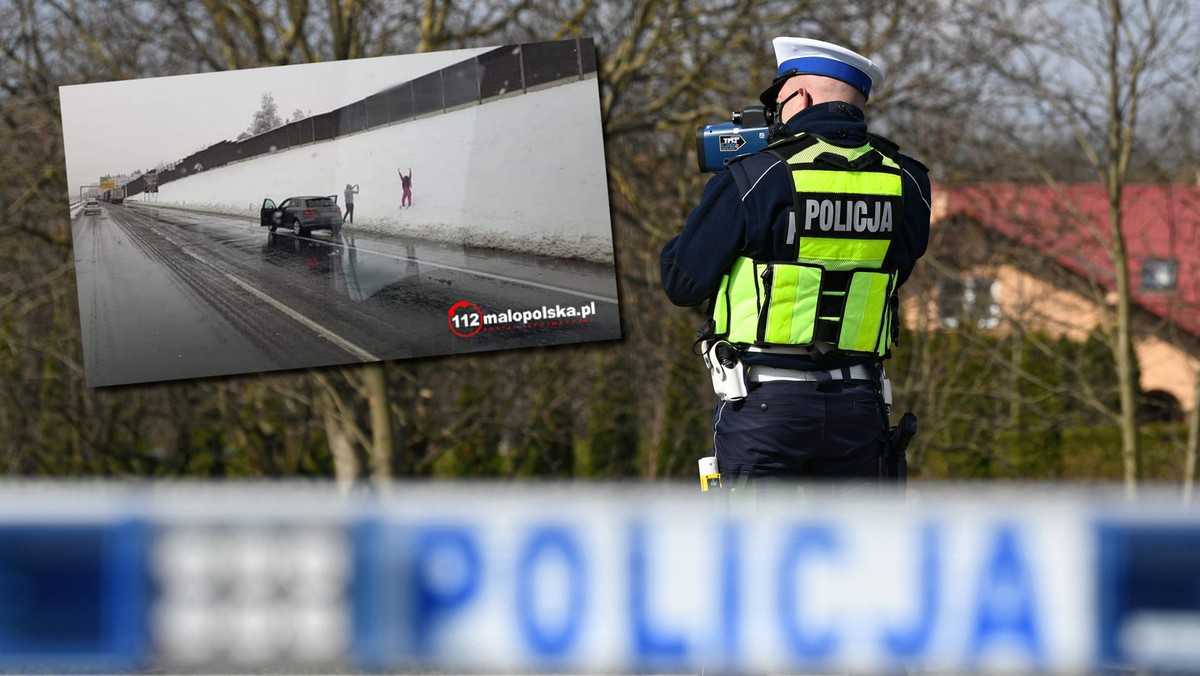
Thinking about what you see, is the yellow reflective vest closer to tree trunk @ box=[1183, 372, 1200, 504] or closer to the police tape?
the police tape

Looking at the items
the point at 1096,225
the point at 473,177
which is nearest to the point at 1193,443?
the point at 1096,225

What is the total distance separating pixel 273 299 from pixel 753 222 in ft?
6.97

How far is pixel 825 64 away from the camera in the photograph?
12.0 ft

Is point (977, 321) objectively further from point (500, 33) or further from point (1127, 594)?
point (1127, 594)

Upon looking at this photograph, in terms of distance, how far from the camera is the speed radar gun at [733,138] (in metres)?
3.82

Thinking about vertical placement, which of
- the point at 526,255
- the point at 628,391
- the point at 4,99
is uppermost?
the point at 4,99

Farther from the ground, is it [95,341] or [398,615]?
[95,341]

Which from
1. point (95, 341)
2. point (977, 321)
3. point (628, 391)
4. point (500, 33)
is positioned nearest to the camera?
point (95, 341)

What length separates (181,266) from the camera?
508 centimetres

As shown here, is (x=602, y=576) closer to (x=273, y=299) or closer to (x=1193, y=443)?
(x=273, y=299)

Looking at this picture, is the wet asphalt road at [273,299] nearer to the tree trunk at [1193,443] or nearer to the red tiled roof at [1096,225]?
the red tiled roof at [1096,225]

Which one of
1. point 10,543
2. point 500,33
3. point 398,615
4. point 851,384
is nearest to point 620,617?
point 398,615

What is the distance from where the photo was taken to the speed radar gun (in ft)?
12.5

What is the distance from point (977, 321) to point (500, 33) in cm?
390
